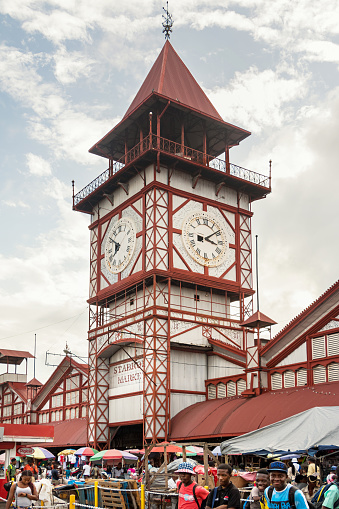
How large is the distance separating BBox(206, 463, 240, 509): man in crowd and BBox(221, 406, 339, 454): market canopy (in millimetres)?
9843

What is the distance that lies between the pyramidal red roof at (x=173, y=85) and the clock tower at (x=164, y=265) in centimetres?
13

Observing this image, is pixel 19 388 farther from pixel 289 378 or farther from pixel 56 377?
pixel 289 378

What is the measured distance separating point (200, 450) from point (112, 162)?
26039 millimetres

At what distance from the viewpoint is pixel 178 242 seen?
43.0m

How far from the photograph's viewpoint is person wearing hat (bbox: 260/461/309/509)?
905cm

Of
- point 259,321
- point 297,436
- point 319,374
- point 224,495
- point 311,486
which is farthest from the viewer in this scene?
point 259,321

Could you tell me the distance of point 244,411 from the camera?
3341cm

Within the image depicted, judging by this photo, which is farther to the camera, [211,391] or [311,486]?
[211,391]

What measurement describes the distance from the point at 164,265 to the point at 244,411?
1184 centimetres

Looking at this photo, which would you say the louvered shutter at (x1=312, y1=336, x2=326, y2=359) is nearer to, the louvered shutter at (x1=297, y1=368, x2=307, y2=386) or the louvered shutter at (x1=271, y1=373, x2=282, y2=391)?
the louvered shutter at (x1=297, y1=368, x2=307, y2=386)

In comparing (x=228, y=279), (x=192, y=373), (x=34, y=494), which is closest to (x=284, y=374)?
(x=192, y=373)

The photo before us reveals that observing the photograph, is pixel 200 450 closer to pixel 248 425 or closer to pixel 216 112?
pixel 248 425

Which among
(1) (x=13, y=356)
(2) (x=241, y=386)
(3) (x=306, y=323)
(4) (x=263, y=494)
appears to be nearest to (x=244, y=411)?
(2) (x=241, y=386)

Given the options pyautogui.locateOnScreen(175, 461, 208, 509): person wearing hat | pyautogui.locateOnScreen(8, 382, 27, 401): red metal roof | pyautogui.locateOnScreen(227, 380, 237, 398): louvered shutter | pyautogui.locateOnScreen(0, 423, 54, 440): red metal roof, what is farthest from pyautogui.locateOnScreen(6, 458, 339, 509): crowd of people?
pyautogui.locateOnScreen(8, 382, 27, 401): red metal roof
